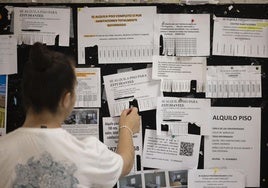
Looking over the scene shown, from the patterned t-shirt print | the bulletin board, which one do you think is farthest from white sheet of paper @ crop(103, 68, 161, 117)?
the patterned t-shirt print

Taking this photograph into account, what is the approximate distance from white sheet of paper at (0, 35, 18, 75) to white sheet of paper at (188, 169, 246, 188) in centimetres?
85

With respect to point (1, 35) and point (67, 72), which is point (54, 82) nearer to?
point (67, 72)

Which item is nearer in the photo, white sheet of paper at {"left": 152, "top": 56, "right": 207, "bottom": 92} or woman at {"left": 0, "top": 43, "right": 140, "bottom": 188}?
woman at {"left": 0, "top": 43, "right": 140, "bottom": 188}

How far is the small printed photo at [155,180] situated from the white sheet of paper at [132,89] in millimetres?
275

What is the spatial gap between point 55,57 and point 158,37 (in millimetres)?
554

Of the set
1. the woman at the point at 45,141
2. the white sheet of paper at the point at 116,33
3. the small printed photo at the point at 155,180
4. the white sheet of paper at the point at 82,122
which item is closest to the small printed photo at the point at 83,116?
the white sheet of paper at the point at 82,122

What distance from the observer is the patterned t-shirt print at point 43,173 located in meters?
0.97

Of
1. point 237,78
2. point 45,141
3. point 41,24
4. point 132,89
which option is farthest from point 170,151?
point 41,24

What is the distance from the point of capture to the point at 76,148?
101 centimetres

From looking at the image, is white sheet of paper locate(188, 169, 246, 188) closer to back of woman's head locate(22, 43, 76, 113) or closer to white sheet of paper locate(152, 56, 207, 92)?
white sheet of paper locate(152, 56, 207, 92)

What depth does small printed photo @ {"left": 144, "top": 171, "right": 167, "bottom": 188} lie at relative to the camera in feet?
4.82

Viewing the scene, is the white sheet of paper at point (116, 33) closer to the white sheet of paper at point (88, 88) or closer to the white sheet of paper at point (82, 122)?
the white sheet of paper at point (88, 88)

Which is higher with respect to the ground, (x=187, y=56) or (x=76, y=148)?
(x=187, y=56)

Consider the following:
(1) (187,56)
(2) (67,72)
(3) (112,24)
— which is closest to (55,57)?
(2) (67,72)
